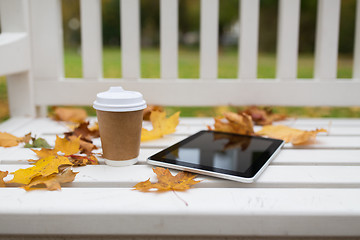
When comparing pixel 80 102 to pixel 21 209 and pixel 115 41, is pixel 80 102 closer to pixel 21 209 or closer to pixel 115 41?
pixel 21 209

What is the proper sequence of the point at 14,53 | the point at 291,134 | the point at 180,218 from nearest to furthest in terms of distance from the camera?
the point at 180,218 → the point at 291,134 → the point at 14,53

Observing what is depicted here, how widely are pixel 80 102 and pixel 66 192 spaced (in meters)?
0.86

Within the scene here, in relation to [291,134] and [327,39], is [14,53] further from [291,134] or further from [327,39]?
[327,39]

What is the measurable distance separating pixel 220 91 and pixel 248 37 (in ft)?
0.81

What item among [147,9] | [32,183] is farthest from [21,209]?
[147,9]

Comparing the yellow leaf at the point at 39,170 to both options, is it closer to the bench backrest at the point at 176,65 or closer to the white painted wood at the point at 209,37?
the bench backrest at the point at 176,65

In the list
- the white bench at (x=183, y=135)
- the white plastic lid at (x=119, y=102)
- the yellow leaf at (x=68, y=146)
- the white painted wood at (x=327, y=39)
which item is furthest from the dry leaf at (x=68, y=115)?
the white painted wood at (x=327, y=39)

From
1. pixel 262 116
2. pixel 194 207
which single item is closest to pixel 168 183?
pixel 194 207

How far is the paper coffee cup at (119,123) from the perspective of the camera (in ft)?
2.54

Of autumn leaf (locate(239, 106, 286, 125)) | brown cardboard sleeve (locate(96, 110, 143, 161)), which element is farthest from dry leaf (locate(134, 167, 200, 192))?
autumn leaf (locate(239, 106, 286, 125))

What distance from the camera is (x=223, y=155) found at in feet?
2.89

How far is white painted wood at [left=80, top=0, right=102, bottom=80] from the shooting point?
4.70 feet

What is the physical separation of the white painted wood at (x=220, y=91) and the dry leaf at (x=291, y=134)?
325mm

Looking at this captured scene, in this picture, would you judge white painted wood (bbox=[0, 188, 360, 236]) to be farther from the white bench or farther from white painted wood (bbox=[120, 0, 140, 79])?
white painted wood (bbox=[120, 0, 140, 79])
